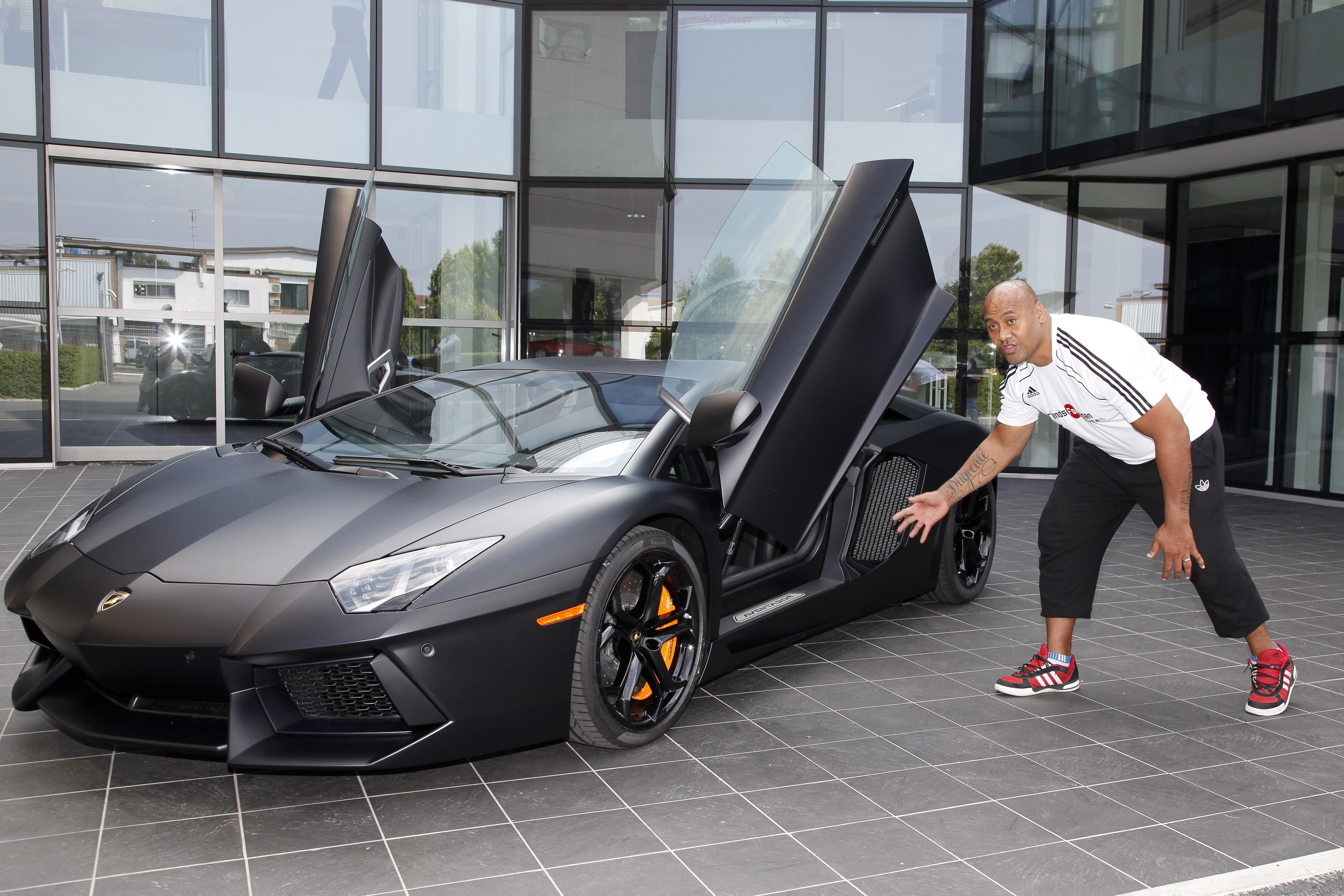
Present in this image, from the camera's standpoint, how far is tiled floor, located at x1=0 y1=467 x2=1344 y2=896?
2412 millimetres

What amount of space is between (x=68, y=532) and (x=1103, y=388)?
3.32 meters

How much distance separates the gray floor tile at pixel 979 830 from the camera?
2590 millimetres

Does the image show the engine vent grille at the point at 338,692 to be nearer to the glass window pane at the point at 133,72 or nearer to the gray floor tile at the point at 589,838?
the gray floor tile at the point at 589,838

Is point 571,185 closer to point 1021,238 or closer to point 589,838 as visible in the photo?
point 1021,238

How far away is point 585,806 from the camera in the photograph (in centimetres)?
279

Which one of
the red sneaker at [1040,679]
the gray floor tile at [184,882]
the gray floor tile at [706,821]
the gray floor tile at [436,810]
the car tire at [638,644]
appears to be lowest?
the gray floor tile at [436,810]

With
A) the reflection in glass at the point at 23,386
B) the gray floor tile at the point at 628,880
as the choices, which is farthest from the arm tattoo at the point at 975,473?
the reflection in glass at the point at 23,386

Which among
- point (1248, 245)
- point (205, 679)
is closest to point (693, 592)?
point (205, 679)

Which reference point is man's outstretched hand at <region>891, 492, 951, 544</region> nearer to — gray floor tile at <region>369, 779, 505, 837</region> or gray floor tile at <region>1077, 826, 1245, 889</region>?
gray floor tile at <region>1077, 826, 1245, 889</region>

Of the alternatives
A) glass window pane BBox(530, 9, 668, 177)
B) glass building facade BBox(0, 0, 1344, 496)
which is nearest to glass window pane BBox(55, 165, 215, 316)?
glass building facade BBox(0, 0, 1344, 496)

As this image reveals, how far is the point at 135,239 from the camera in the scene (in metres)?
11.2

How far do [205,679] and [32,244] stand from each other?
32.8 feet

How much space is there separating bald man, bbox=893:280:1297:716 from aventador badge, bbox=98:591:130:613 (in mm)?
2516

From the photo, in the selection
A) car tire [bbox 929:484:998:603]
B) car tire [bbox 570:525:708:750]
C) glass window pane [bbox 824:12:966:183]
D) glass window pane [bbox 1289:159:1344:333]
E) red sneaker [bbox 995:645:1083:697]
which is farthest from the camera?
glass window pane [bbox 824:12:966:183]
